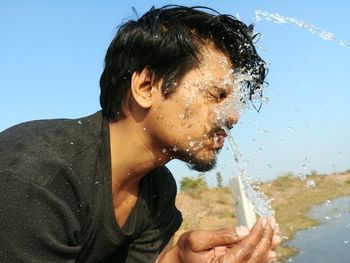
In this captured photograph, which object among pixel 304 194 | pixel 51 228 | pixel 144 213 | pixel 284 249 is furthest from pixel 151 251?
pixel 304 194

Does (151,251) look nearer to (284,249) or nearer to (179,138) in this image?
(179,138)

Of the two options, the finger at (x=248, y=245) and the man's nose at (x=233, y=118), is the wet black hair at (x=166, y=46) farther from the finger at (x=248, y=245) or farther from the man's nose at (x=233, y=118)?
the finger at (x=248, y=245)

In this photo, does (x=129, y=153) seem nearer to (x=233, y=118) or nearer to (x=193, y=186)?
(x=233, y=118)

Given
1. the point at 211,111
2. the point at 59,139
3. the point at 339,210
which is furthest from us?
the point at 339,210

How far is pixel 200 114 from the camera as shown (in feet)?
9.73

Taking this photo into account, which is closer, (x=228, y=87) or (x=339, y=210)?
(x=228, y=87)

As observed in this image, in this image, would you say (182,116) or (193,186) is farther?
(193,186)

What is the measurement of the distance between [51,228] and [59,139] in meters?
0.49

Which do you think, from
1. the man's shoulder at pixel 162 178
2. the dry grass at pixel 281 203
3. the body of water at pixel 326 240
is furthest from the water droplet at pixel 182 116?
the dry grass at pixel 281 203

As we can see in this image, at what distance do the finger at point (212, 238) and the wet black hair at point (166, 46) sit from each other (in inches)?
35.8

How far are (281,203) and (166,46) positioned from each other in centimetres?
1828

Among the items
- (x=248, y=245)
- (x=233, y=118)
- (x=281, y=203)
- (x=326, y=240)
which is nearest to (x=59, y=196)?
(x=248, y=245)

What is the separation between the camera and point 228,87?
307 cm

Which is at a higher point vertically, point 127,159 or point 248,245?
point 127,159
